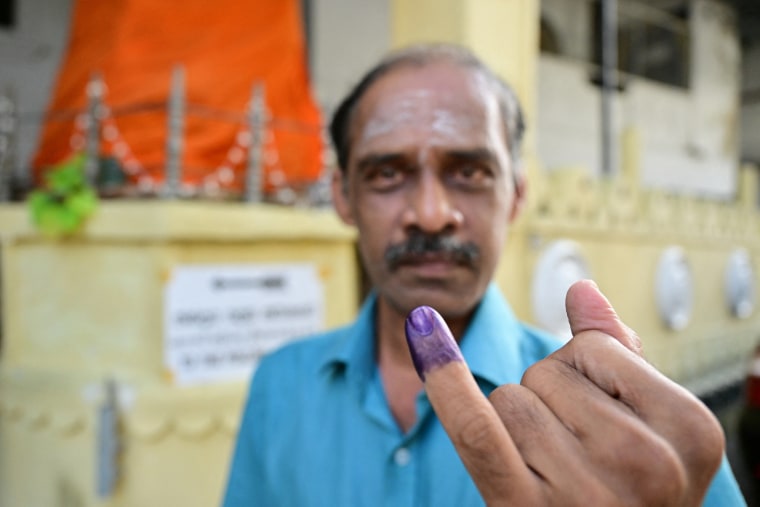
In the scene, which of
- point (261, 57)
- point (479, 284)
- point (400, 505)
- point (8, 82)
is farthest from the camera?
point (8, 82)

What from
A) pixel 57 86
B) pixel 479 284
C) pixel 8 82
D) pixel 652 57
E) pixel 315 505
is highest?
pixel 652 57

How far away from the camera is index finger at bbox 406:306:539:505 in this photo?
0.59 meters

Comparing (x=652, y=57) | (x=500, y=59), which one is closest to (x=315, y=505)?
(x=500, y=59)

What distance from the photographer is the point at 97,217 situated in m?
3.33

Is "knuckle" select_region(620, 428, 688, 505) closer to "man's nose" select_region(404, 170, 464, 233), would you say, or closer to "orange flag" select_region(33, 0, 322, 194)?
"man's nose" select_region(404, 170, 464, 233)

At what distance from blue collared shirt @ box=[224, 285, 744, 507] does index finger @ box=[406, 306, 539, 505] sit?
1.75ft

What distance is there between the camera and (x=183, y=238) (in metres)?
3.34

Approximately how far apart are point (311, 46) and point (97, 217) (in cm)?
439

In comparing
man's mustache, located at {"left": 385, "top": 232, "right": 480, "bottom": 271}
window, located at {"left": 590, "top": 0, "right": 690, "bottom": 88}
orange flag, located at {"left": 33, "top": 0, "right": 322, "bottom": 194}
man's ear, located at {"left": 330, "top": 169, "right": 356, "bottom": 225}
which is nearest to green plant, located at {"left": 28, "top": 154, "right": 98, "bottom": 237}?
orange flag, located at {"left": 33, "top": 0, "right": 322, "bottom": 194}

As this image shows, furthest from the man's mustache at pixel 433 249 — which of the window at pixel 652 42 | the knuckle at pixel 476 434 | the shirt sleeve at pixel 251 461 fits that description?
the window at pixel 652 42

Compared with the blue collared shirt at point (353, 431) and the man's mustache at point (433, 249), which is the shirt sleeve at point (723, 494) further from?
the man's mustache at point (433, 249)

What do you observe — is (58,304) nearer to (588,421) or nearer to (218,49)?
(218,49)

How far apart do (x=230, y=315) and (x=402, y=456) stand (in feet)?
8.27

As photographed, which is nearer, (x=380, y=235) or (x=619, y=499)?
(x=619, y=499)
